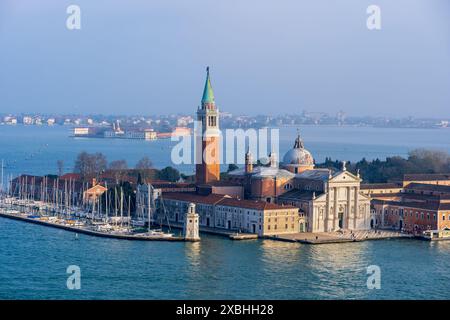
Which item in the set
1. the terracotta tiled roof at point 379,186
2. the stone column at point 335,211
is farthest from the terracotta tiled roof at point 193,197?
the terracotta tiled roof at point 379,186

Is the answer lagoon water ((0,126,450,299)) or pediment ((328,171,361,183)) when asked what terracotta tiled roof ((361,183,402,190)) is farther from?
lagoon water ((0,126,450,299))

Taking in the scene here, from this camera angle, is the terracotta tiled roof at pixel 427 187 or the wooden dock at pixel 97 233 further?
the terracotta tiled roof at pixel 427 187

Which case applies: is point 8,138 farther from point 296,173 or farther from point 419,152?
point 296,173

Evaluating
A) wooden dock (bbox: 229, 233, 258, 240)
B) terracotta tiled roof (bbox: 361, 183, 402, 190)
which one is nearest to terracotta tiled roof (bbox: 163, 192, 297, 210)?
wooden dock (bbox: 229, 233, 258, 240)

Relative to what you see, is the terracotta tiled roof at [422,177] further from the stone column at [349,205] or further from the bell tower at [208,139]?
the bell tower at [208,139]
